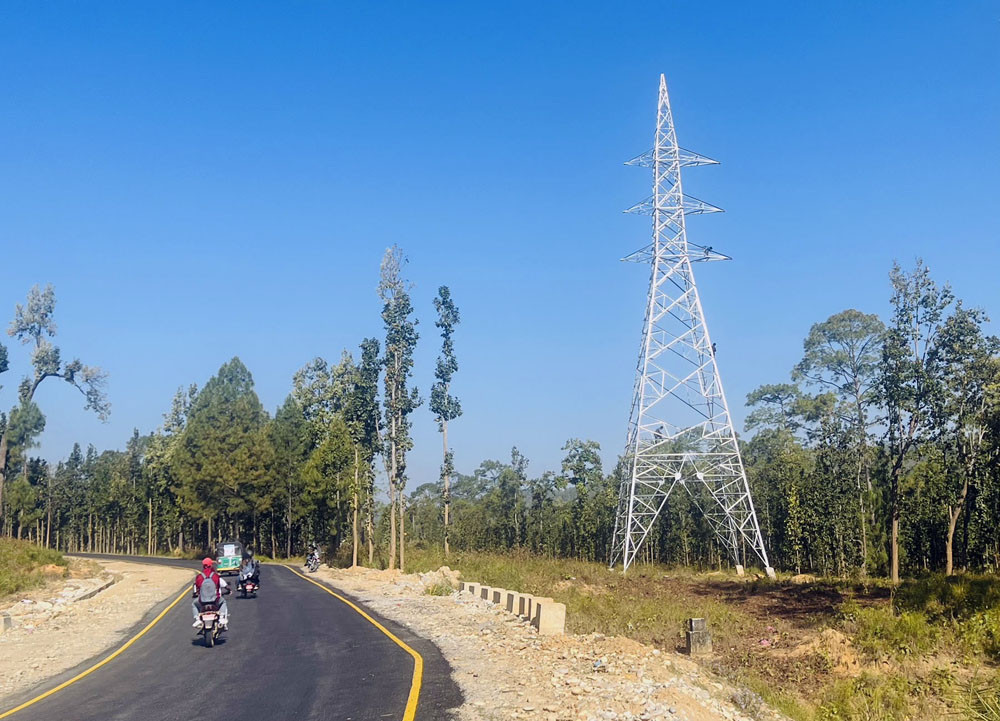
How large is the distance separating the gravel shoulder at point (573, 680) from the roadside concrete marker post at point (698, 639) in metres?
2.82

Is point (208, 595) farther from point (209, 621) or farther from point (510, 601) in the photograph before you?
point (510, 601)

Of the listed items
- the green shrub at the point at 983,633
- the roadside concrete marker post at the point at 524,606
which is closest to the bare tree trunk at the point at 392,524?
the roadside concrete marker post at the point at 524,606

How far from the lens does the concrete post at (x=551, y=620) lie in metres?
18.6

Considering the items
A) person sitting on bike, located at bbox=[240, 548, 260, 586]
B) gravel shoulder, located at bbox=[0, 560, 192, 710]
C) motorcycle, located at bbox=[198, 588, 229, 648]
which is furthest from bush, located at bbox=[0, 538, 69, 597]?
motorcycle, located at bbox=[198, 588, 229, 648]

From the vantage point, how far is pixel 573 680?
45.1 feet

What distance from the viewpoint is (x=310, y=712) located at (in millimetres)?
12188

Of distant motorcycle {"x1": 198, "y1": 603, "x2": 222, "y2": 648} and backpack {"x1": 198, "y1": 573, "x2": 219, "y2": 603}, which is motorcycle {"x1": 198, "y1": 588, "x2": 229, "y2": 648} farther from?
backpack {"x1": 198, "y1": 573, "x2": 219, "y2": 603}

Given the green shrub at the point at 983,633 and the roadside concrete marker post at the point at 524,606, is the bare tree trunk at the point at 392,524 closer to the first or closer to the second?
the roadside concrete marker post at the point at 524,606

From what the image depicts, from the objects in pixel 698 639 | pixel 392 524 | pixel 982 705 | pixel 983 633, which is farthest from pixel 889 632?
pixel 392 524

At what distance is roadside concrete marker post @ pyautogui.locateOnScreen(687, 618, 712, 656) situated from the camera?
18969 mm

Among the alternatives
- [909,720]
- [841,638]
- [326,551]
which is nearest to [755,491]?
[326,551]

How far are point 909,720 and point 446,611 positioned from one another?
13.7 m

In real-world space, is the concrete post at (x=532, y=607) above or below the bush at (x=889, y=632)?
above

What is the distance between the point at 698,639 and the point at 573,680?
256 inches
